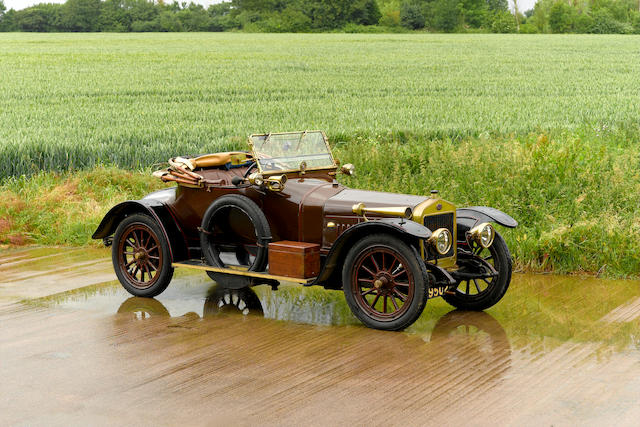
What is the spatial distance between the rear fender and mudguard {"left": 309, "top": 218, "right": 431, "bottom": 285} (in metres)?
0.86

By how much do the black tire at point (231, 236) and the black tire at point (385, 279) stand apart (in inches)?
31.8

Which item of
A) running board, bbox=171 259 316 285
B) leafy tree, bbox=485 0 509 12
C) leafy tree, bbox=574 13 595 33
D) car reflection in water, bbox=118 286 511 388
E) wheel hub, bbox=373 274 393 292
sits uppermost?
leafy tree, bbox=485 0 509 12

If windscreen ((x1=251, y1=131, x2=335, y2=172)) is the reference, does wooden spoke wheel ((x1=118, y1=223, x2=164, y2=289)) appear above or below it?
below

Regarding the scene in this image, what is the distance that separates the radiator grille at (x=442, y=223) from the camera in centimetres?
648

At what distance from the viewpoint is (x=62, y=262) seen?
364 inches

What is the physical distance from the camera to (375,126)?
17766 mm

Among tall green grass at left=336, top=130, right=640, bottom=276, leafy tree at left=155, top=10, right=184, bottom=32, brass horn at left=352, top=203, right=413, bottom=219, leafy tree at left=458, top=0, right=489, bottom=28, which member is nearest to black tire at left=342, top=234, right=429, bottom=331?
brass horn at left=352, top=203, right=413, bottom=219

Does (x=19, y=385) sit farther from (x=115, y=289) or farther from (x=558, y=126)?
(x=558, y=126)

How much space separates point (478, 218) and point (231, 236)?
2105 mm

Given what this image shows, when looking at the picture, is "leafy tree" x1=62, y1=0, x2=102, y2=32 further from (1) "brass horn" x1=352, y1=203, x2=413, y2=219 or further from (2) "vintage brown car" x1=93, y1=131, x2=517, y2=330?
(1) "brass horn" x1=352, y1=203, x2=413, y2=219

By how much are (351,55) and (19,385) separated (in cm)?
4155

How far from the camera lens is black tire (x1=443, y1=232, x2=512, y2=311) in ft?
22.0

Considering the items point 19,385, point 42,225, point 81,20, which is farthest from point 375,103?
point 81,20

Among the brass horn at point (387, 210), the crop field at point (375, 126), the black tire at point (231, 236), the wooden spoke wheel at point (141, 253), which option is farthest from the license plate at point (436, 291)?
the wooden spoke wheel at point (141, 253)
